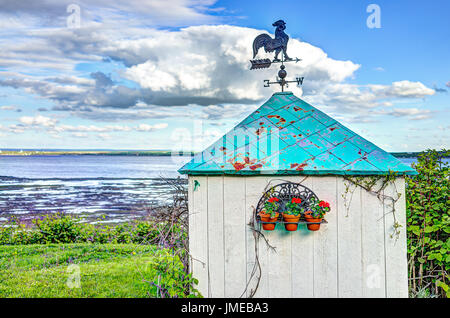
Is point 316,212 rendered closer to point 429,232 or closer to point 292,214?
point 292,214

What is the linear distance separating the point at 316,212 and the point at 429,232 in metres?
2.21

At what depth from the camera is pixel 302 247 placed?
11.6 ft

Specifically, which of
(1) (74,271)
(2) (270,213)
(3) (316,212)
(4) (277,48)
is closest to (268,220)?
(2) (270,213)

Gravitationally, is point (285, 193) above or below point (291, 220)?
above

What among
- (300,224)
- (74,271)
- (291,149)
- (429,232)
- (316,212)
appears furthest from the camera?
(74,271)

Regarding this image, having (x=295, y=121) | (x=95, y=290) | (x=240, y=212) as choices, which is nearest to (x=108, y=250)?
(x=95, y=290)

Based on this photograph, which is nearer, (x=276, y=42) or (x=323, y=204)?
(x=323, y=204)

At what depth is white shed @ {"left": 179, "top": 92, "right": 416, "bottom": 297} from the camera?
3480mm

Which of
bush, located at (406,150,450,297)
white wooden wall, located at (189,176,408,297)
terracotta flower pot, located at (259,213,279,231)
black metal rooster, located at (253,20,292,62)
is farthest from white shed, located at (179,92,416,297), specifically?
black metal rooster, located at (253,20,292,62)

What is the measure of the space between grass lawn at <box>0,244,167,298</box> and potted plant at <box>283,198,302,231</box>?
2.12 m

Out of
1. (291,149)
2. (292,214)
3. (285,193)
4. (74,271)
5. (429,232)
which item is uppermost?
(291,149)

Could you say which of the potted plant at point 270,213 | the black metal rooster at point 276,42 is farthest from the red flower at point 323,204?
the black metal rooster at point 276,42

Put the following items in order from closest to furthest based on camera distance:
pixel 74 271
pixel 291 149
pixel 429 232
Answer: pixel 291 149, pixel 429 232, pixel 74 271
